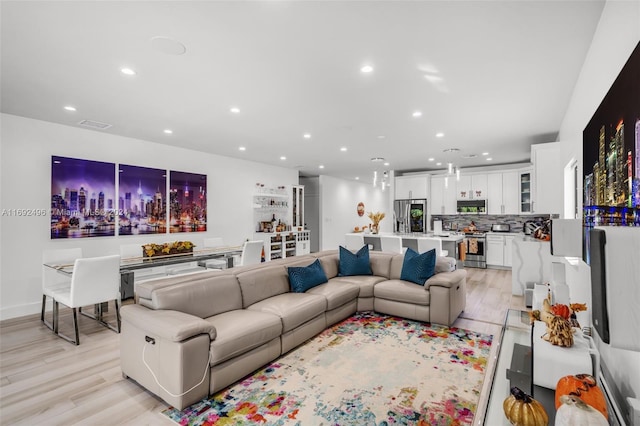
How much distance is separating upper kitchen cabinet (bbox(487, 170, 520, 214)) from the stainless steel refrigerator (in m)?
1.58

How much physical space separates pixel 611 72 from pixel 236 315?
3.25 m

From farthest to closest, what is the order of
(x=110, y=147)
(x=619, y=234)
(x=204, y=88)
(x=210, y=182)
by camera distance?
1. (x=210, y=182)
2. (x=110, y=147)
3. (x=204, y=88)
4. (x=619, y=234)

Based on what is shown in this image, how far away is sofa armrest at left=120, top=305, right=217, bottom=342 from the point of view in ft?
7.01

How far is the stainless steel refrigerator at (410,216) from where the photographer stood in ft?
27.8

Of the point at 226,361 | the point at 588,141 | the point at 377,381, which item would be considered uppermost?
the point at 588,141

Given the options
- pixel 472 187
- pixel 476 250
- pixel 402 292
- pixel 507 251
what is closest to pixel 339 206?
pixel 472 187

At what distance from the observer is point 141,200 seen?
18.0ft

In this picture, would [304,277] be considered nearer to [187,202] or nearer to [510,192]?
[187,202]

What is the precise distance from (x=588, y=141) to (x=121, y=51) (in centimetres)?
373

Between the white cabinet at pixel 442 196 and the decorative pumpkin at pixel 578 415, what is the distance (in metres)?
7.67

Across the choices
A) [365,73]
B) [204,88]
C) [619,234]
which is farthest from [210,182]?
[619,234]

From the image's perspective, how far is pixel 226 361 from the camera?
95.0 inches

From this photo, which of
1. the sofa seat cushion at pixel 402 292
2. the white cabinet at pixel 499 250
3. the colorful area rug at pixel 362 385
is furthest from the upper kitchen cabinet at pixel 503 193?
the colorful area rug at pixel 362 385

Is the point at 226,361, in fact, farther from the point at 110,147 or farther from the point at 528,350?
the point at 110,147
